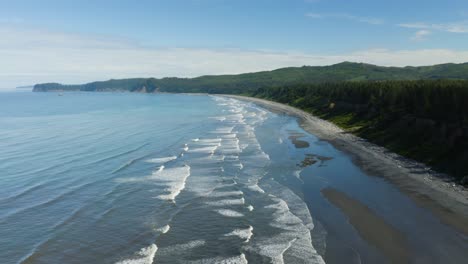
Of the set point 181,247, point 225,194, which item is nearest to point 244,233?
point 181,247

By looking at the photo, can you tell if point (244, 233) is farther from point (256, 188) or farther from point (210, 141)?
point (210, 141)

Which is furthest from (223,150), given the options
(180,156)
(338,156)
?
(338,156)

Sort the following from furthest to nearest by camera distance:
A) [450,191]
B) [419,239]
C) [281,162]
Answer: [281,162] < [450,191] < [419,239]

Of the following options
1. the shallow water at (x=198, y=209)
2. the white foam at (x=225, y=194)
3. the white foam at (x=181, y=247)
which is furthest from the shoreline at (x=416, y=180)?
the white foam at (x=181, y=247)

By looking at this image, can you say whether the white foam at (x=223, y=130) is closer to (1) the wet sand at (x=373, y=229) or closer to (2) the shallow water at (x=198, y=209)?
(2) the shallow water at (x=198, y=209)

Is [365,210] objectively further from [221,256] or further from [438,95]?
[438,95]

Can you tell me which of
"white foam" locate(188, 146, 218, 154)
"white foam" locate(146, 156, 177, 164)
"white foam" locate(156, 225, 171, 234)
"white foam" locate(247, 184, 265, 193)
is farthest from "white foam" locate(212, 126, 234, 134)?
"white foam" locate(156, 225, 171, 234)

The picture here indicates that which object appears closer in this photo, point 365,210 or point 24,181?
point 365,210
